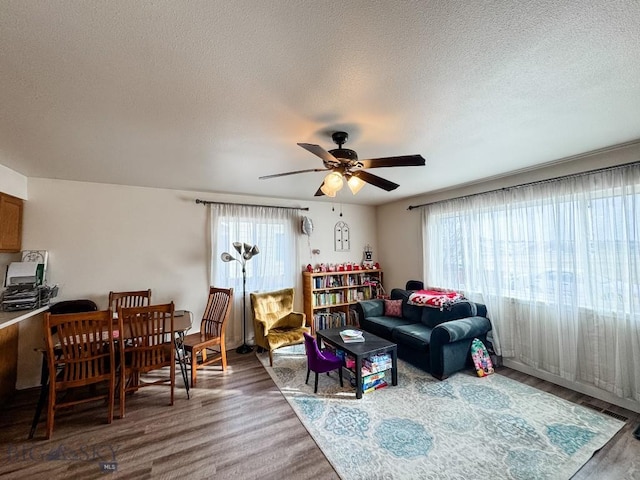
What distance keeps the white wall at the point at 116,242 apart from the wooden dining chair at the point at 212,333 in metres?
0.43

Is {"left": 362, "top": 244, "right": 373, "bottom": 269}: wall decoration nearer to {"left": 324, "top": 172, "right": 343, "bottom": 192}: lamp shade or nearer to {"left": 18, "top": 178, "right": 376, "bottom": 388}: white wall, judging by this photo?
{"left": 18, "top": 178, "right": 376, "bottom": 388}: white wall

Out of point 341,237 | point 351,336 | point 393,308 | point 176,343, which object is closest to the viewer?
point 176,343

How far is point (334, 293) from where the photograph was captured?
4832 mm

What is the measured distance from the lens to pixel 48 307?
2.95 meters

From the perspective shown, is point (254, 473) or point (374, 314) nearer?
point (254, 473)

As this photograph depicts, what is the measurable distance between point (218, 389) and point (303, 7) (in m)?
3.39

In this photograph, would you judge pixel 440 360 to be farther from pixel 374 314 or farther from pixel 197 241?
pixel 197 241

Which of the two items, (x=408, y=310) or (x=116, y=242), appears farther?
(x=408, y=310)

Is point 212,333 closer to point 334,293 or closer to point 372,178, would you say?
point 334,293

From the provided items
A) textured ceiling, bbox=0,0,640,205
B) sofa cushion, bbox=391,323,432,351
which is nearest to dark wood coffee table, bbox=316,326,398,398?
sofa cushion, bbox=391,323,432,351

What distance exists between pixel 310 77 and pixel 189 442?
111 inches

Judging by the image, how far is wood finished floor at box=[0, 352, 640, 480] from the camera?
1.83 m

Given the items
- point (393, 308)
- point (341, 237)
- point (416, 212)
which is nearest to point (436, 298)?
point (393, 308)

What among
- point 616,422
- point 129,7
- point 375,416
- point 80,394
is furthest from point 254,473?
point 616,422
